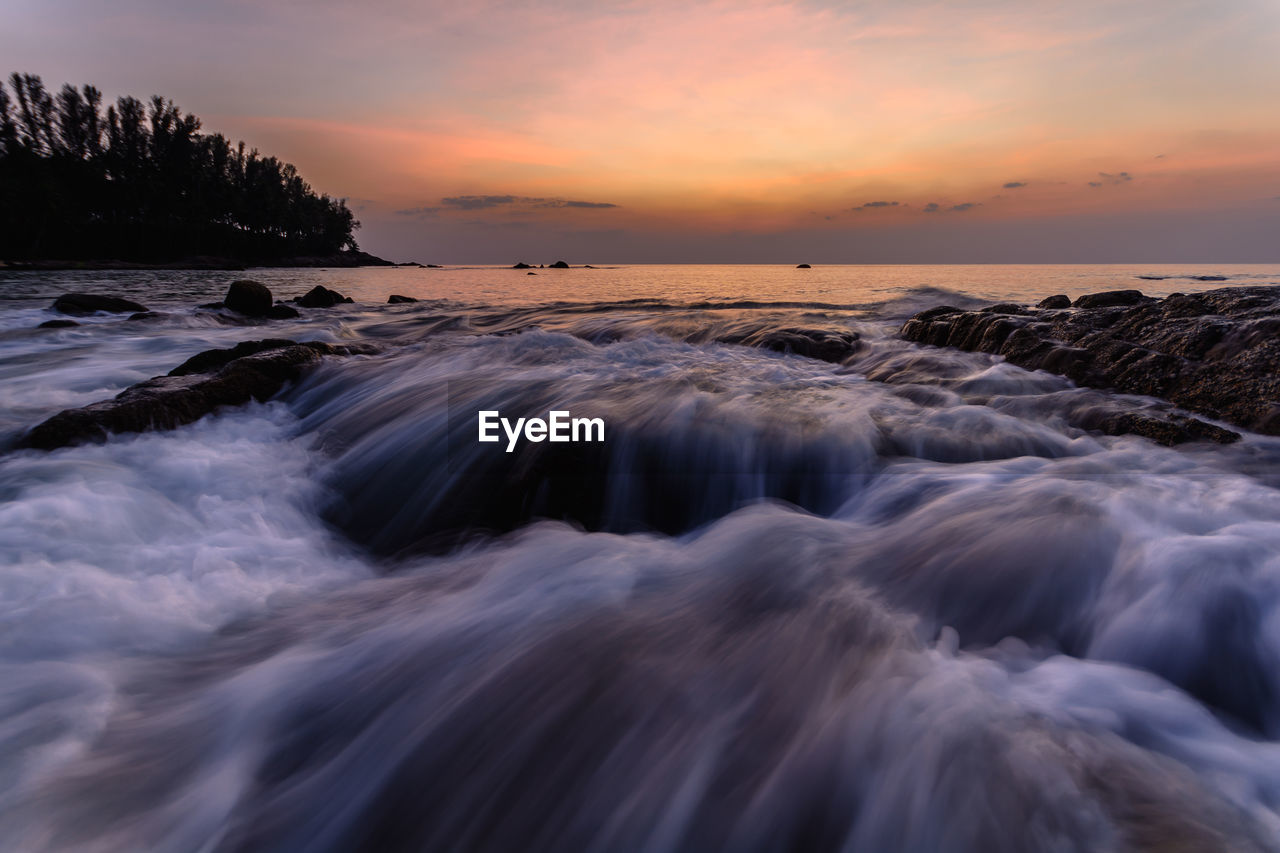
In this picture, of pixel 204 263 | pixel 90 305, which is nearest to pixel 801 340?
pixel 90 305

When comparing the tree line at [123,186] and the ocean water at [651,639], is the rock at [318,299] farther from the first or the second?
the tree line at [123,186]

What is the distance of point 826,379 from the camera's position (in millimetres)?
7578

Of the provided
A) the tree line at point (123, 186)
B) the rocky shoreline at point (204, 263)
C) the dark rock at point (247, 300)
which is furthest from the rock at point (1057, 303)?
the tree line at point (123, 186)

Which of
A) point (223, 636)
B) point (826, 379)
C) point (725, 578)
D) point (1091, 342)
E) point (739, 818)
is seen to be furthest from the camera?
point (826, 379)

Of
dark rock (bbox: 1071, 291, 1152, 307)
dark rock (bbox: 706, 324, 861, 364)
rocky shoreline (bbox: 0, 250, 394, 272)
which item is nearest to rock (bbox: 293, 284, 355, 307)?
dark rock (bbox: 706, 324, 861, 364)

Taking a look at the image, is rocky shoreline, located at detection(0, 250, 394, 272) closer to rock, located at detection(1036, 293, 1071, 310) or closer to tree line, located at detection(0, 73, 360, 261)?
tree line, located at detection(0, 73, 360, 261)

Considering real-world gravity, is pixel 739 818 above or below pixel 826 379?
below

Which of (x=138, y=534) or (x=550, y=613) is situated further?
(x=138, y=534)

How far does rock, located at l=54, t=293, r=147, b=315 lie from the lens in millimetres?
14062

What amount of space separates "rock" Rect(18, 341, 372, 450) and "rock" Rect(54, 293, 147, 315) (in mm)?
11699

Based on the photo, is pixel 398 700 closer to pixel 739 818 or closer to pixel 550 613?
pixel 550 613

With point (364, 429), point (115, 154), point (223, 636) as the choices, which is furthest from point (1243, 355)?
point (115, 154)

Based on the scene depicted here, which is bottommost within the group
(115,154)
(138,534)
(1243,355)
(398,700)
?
(398,700)

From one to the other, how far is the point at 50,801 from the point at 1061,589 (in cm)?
394
